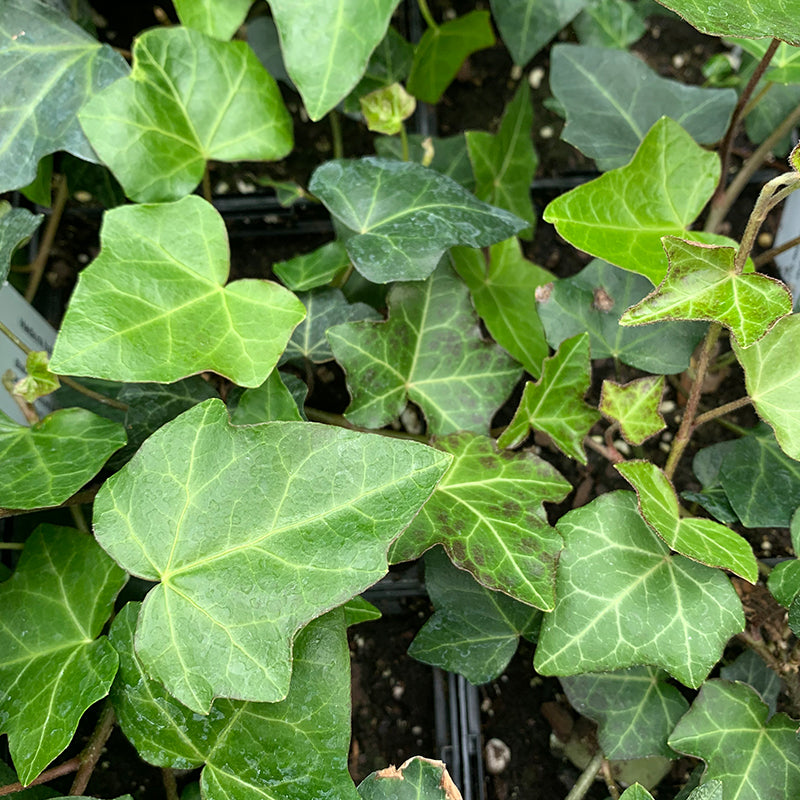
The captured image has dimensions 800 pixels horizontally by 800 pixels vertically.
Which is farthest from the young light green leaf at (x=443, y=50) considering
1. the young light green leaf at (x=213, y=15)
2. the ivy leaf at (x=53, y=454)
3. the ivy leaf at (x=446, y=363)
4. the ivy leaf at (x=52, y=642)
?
the ivy leaf at (x=52, y=642)

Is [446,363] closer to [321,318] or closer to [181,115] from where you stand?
[321,318]

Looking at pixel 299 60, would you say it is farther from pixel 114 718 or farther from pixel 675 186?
pixel 114 718

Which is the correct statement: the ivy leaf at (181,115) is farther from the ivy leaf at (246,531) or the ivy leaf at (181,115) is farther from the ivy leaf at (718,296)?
the ivy leaf at (718,296)

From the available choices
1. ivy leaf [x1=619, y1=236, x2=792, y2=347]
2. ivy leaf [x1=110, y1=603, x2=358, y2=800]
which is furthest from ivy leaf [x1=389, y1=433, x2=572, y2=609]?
ivy leaf [x1=619, y1=236, x2=792, y2=347]

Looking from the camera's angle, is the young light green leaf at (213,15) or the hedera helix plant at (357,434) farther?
the young light green leaf at (213,15)

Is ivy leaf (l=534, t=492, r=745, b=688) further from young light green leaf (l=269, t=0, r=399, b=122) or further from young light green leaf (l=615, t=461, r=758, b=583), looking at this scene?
young light green leaf (l=269, t=0, r=399, b=122)
